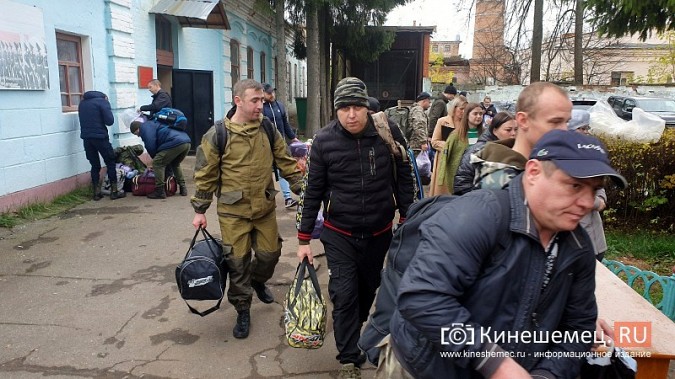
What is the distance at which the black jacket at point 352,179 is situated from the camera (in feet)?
10.4

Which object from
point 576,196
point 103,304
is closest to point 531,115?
point 576,196

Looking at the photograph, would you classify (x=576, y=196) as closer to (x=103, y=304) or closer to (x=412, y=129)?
(x=103, y=304)

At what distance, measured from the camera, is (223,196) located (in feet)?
12.1

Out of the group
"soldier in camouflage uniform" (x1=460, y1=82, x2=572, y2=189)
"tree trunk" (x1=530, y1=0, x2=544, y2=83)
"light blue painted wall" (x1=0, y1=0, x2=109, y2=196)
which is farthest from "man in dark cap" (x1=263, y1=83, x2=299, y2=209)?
"tree trunk" (x1=530, y1=0, x2=544, y2=83)

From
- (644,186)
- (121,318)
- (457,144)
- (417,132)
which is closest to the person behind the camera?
(121,318)

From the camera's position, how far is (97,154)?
7.98m

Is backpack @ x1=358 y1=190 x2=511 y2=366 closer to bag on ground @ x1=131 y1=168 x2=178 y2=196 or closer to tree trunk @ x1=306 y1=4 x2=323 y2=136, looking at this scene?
bag on ground @ x1=131 y1=168 x2=178 y2=196

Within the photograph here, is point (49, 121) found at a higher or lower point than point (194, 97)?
lower

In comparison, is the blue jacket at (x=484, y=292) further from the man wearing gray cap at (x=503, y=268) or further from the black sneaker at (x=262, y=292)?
the black sneaker at (x=262, y=292)

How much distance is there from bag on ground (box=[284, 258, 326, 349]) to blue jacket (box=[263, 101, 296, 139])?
4601 millimetres

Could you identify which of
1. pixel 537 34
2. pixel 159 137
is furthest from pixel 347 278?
pixel 537 34

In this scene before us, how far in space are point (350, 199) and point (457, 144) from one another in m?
1.95

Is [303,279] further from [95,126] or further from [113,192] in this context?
[113,192]

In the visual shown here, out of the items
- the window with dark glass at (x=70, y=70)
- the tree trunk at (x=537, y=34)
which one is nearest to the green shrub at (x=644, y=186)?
the window with dark glass at (x=70, y=70)
